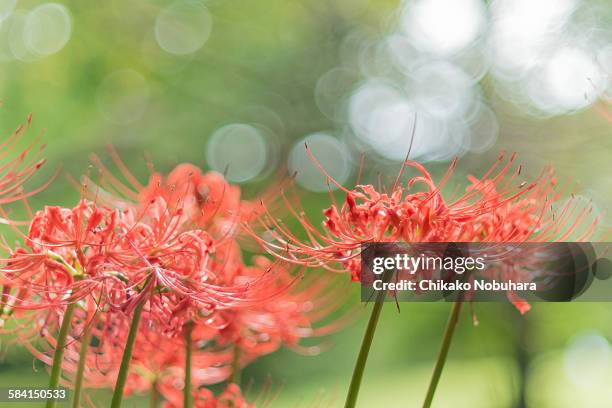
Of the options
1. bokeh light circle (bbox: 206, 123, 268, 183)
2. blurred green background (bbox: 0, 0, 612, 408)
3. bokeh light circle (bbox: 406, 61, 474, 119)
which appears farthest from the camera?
bokeh light circle (bbox: 206, 123, 268, 183)

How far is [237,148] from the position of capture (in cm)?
250

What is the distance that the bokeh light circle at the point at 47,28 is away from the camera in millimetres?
2285

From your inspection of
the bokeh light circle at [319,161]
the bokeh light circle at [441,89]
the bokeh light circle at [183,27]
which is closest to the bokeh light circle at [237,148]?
the bokeh light circle at [319,161]

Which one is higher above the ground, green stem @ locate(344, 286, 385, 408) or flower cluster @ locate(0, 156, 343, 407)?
flower cluster @ locate(0, 156, 343, 407)

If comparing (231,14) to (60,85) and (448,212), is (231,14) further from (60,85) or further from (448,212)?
(448,212)

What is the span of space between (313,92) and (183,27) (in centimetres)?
56

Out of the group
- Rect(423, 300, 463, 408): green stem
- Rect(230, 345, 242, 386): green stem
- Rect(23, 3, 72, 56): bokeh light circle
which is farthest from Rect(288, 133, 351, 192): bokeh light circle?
Rect(423, 300, 463, 408): green stem

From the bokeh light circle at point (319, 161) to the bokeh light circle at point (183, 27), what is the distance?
0.58 metres

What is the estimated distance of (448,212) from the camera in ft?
1.37

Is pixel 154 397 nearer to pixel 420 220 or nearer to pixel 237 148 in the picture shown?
pixel 420 220

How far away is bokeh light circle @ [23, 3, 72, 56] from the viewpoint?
7.50 feet

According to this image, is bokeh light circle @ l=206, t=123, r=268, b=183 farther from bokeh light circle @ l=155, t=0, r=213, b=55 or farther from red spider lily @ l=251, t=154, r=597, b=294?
red spider lily @ l=251, t=154, r=597, b=294

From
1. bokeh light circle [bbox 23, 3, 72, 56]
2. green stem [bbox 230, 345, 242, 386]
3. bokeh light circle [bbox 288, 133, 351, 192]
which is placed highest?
bokeh light circle [bbox 23, 3, 72, 56]

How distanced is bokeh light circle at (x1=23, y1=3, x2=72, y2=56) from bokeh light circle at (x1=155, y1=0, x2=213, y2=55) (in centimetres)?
33
